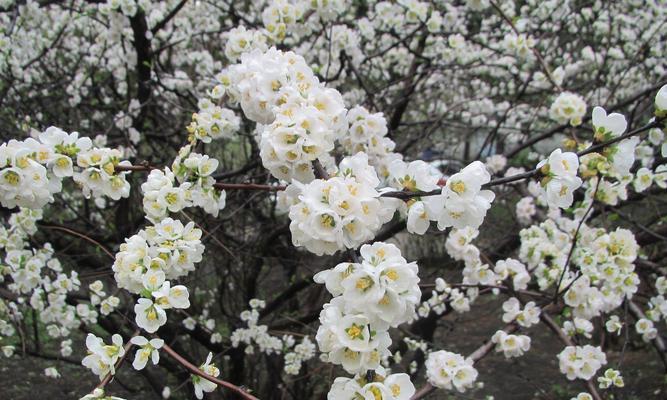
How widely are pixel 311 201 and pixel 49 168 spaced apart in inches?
35.7

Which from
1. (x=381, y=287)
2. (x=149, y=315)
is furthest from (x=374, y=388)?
(x=149, y=315)

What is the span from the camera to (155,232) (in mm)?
1542

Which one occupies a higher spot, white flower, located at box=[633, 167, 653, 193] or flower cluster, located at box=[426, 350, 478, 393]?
white flower, located at box=[633, 167, 653, 193]

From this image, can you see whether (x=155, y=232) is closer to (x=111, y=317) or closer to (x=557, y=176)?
(x=557, y=176)

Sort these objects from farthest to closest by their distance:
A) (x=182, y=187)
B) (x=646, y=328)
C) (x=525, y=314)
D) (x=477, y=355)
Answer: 1. (x=646, y=328)
2. (x=525, y=314)
3. (x=477, y=355)
4. (x=182, y=187)

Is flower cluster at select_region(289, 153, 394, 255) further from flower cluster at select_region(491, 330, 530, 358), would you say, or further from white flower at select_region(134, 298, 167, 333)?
flower cluster at select_region(491, 330, 530, 358)

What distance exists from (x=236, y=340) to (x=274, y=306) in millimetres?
748

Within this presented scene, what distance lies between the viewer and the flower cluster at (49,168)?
154 centimetres

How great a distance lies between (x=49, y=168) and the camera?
1.66 meters

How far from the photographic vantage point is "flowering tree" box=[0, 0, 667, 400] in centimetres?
131

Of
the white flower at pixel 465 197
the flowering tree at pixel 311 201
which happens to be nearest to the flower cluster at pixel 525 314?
the flowering tree at pixel 311 201

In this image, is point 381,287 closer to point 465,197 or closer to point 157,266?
point 465,197

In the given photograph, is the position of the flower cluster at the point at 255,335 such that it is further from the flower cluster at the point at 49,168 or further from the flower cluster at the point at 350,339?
the flower cluster at the point at 350,339

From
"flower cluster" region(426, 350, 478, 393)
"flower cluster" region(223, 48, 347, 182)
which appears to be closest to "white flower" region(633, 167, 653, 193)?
"flower cluster" region(426, 350, 478, 393)
